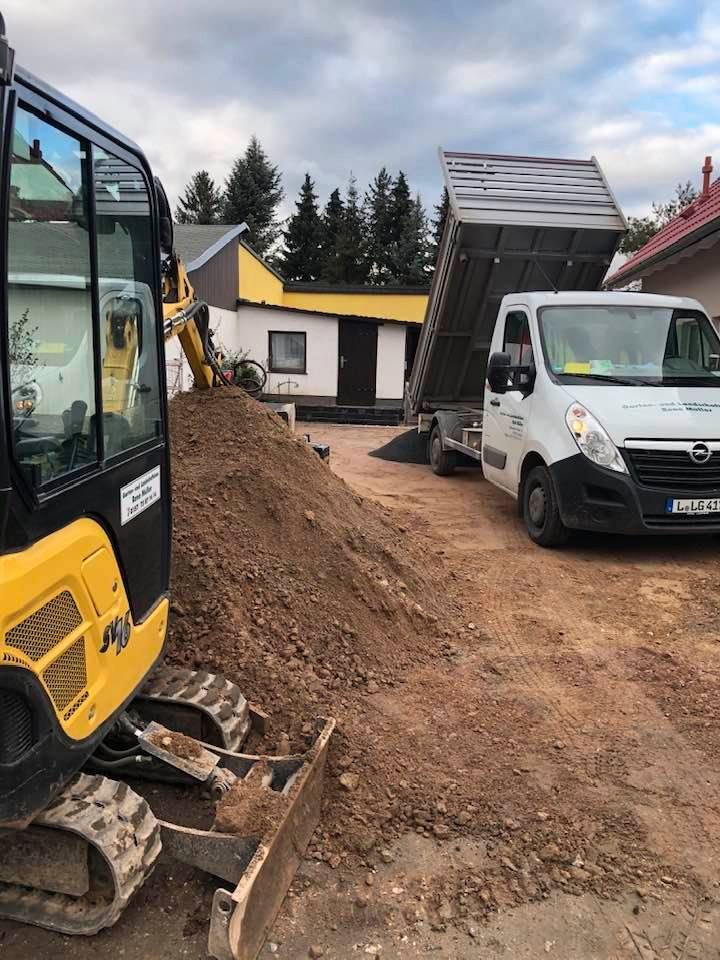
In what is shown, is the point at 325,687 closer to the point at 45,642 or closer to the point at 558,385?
the point at 45,642

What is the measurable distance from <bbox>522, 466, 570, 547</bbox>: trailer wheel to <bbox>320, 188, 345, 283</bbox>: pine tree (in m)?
40.2

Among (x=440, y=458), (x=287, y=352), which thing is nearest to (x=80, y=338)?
(x=440, y=458)

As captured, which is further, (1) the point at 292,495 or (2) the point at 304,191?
(2) the point at 304,191

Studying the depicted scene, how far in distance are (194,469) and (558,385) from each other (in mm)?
3427

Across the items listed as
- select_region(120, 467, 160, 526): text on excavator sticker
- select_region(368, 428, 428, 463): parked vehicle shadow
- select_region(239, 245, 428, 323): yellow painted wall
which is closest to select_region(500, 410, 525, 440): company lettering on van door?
select_region(368, 428, 428, 463): parked vehicle shadow

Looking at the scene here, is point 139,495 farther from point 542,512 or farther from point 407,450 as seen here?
point 407,450

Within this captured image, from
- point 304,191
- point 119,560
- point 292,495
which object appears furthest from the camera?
point 304,191

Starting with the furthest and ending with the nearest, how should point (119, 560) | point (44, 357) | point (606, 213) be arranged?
point (606, 213)
point (119, 560)
point (44, 357)

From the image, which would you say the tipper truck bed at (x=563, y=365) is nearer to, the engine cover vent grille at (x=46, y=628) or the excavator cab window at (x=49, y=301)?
the excavator cab window at (x=49, y=301)

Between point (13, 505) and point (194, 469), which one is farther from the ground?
point (13, 505)

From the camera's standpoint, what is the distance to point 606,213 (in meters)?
8.61

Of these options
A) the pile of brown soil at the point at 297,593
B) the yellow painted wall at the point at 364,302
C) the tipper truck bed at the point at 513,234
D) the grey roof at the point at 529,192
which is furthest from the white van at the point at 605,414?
the yellow painted wall at the point at 364,302

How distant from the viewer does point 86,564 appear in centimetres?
217

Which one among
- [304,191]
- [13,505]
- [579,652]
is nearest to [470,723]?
[579,652]
